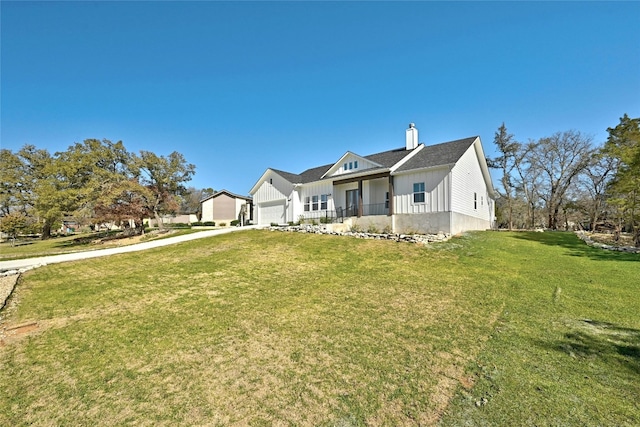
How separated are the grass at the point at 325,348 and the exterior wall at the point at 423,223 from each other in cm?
701

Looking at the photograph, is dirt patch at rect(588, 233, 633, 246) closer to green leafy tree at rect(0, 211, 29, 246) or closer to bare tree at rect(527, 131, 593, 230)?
bare tree at rect(527, 131, 593, 230)

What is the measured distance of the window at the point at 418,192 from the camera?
58.4ft

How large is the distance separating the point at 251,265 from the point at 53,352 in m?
6.03

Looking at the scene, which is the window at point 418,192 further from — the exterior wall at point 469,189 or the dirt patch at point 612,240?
the dirt patch at point 612,240

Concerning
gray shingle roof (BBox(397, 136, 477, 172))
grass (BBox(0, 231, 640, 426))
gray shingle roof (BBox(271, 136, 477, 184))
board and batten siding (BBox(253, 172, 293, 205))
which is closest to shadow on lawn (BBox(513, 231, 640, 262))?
grass (BBox(0, 231, 640, 426))

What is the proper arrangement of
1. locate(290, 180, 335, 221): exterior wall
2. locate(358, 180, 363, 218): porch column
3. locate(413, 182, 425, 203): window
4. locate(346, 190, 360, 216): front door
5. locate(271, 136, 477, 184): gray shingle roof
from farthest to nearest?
locate(290, 180, 335, 221): exterior wall
locate(346, 190, 360, 216): front door
locate(358, 180, 363, 218): porch column
locate(413, 182, 425, 203): window
locate(271, 136, 477, 184): gray shingle roof

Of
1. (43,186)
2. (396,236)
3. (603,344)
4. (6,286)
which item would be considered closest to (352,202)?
(396,236)

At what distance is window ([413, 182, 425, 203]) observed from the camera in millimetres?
17812

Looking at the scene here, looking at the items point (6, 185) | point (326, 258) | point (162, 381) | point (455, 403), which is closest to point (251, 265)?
point (326, 258)

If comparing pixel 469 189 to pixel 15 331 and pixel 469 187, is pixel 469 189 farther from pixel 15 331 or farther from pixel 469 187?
pixel 15 331

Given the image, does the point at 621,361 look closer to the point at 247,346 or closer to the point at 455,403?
the point at 455,403

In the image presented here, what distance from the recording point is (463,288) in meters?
8.02

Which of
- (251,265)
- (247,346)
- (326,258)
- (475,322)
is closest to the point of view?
(247,346)

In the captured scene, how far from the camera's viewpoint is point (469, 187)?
19.4 m
